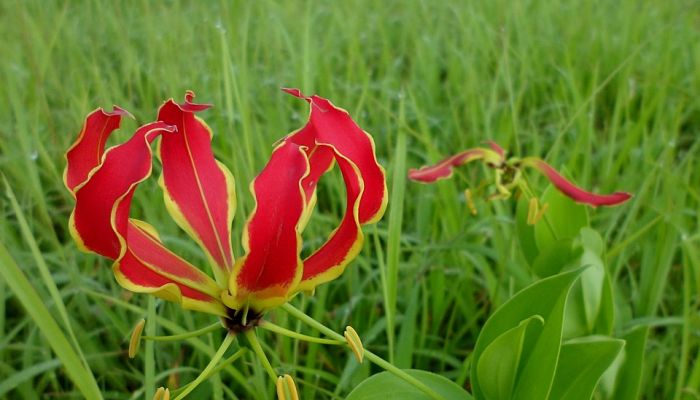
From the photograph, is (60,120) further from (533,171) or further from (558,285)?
(558,285)

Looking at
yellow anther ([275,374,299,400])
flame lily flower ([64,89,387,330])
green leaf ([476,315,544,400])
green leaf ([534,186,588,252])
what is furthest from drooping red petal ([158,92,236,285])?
green leaf ([534,186,588,252])

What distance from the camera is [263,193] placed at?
0.49 m

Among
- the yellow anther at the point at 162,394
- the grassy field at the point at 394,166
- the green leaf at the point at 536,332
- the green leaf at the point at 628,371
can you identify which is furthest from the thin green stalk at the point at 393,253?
the yellow anther at the point at 162,394

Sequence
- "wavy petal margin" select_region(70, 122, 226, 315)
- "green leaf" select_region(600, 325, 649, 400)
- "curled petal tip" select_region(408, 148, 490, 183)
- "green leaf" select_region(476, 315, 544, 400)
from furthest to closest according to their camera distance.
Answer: "curled petal tip" select_region(408, 148, 490, 183) < "green leaf" select_region(600, 325, 649, 400) < "green leaf" select_region(476, 315, 544, 400) < "wavy petal margin" select_region(70, 122, 226, 315)

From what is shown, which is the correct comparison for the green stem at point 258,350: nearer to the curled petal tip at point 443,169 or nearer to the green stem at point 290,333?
the green stem at point 290,333

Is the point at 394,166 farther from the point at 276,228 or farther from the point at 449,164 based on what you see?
the point at 276,228

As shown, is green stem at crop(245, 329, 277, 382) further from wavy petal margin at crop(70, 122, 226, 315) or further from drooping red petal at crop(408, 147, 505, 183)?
drooping red petal at crop(408, 147, 505, 183)

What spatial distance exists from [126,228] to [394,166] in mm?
678

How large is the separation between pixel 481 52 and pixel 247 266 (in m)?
1.66

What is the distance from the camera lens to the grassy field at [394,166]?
97 centimetres

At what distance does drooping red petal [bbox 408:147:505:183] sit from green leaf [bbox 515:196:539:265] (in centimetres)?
7

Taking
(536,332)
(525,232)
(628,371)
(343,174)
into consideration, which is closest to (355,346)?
(343,174)

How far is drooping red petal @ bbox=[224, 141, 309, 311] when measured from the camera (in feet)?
1.61

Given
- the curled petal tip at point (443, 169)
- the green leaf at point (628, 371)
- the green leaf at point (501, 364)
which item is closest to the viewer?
the green leaf at point (501, 364)
